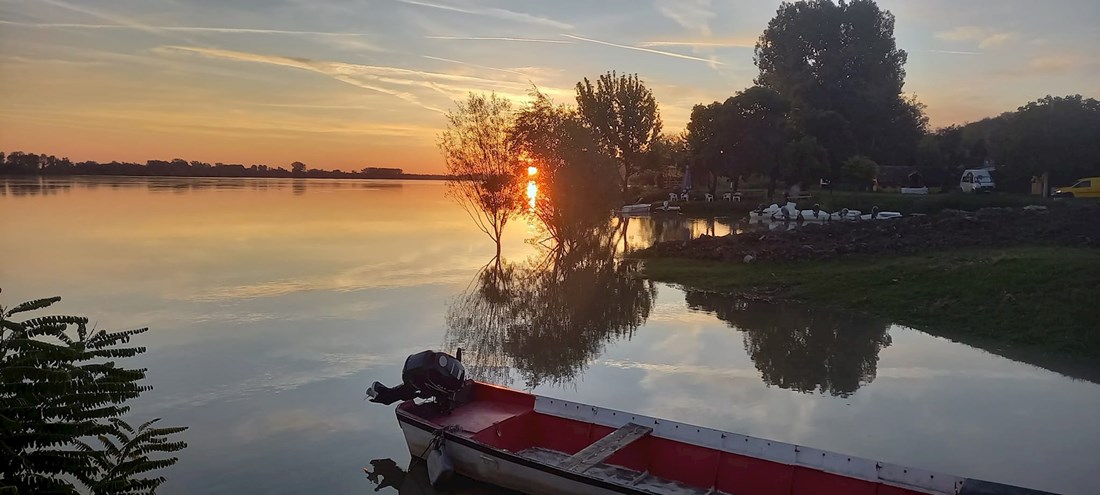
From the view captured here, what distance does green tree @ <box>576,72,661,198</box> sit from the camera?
72.8 meters

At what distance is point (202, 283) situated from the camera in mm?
24281

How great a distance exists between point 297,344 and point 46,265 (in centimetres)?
1708

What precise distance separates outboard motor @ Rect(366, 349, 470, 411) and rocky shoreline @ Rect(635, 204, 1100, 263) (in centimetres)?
1752

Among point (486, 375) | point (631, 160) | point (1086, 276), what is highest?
point (631, 160)

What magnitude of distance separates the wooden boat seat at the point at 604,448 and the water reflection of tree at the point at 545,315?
4.76m

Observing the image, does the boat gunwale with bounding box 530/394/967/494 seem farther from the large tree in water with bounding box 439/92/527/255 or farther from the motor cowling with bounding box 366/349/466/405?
the large tree in water with bounding box 439/92/527/255

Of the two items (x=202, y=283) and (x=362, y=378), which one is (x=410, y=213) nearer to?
(x=202, y=283)

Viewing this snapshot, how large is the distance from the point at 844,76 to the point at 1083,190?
37.9 metres

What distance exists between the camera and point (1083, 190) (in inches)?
1585

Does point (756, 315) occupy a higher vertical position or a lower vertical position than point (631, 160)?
lower

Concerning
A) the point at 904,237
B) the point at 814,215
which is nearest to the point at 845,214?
the point at 814,215

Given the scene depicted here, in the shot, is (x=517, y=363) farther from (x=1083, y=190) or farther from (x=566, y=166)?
(x=1083, y=190)

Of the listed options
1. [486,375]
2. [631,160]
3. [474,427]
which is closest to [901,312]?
[486,375]

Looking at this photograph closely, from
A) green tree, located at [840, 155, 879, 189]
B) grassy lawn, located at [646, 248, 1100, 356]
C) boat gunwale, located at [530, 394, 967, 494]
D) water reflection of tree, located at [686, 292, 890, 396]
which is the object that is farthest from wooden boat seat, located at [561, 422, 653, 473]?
green tree, located at [840, 155, 879, 189]
